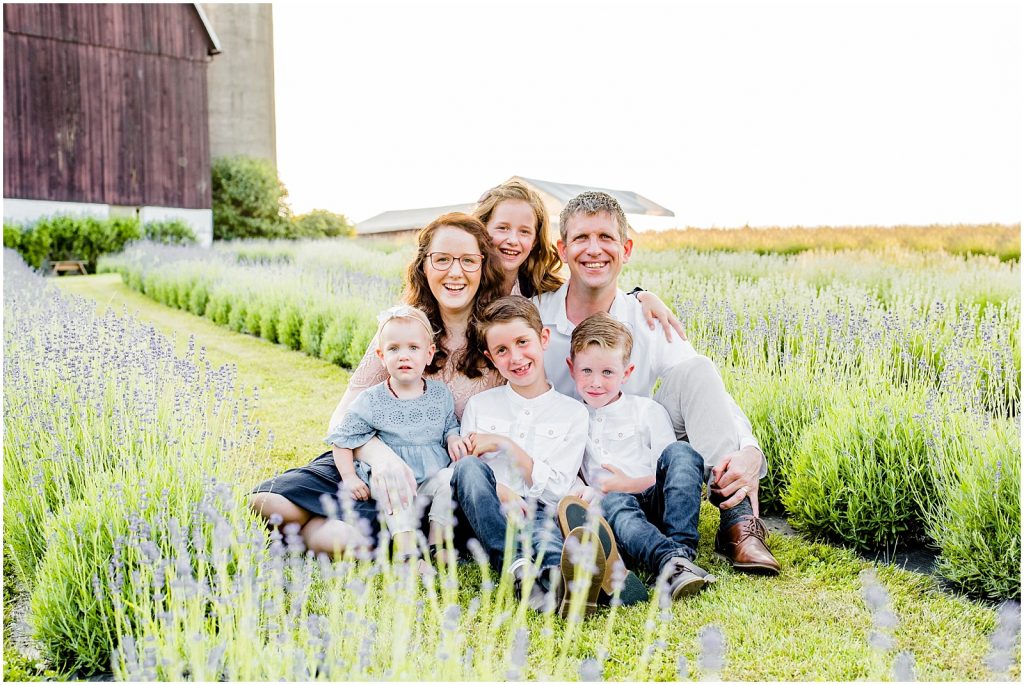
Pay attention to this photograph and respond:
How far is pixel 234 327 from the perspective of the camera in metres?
10.8

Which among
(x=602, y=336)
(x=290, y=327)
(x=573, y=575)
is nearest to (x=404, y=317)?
(x=602, y=336)

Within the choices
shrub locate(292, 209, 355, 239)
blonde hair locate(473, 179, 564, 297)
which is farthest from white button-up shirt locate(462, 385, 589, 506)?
shrub locate(292, 209, 355, 239)

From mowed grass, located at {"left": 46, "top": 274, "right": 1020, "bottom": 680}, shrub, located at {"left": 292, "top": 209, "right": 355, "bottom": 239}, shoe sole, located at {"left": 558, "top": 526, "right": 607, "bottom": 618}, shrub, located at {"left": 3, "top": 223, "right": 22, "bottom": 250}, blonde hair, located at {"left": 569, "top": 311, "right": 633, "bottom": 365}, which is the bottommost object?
mowed grass, located at {"left": 46, "top": 274, "right": 1020, "bottom": 680}

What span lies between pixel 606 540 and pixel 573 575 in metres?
0.18

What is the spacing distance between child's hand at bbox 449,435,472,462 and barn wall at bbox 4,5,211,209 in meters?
20.2

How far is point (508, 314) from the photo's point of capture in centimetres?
Result: 336

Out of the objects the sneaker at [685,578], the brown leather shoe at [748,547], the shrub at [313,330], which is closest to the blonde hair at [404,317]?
the sneaker at [685,578]

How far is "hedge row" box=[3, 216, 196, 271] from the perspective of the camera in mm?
18531

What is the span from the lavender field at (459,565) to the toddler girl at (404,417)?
0.36 metres

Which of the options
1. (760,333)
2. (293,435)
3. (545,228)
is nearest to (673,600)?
(545,228)

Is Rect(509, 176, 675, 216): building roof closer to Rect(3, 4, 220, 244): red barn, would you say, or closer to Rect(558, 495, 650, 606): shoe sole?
Rect(3, 4, 220, 244): red barn

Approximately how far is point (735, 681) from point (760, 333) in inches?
120

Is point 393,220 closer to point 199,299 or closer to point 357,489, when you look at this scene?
point 199,299

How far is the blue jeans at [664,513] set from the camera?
2.99 metres
